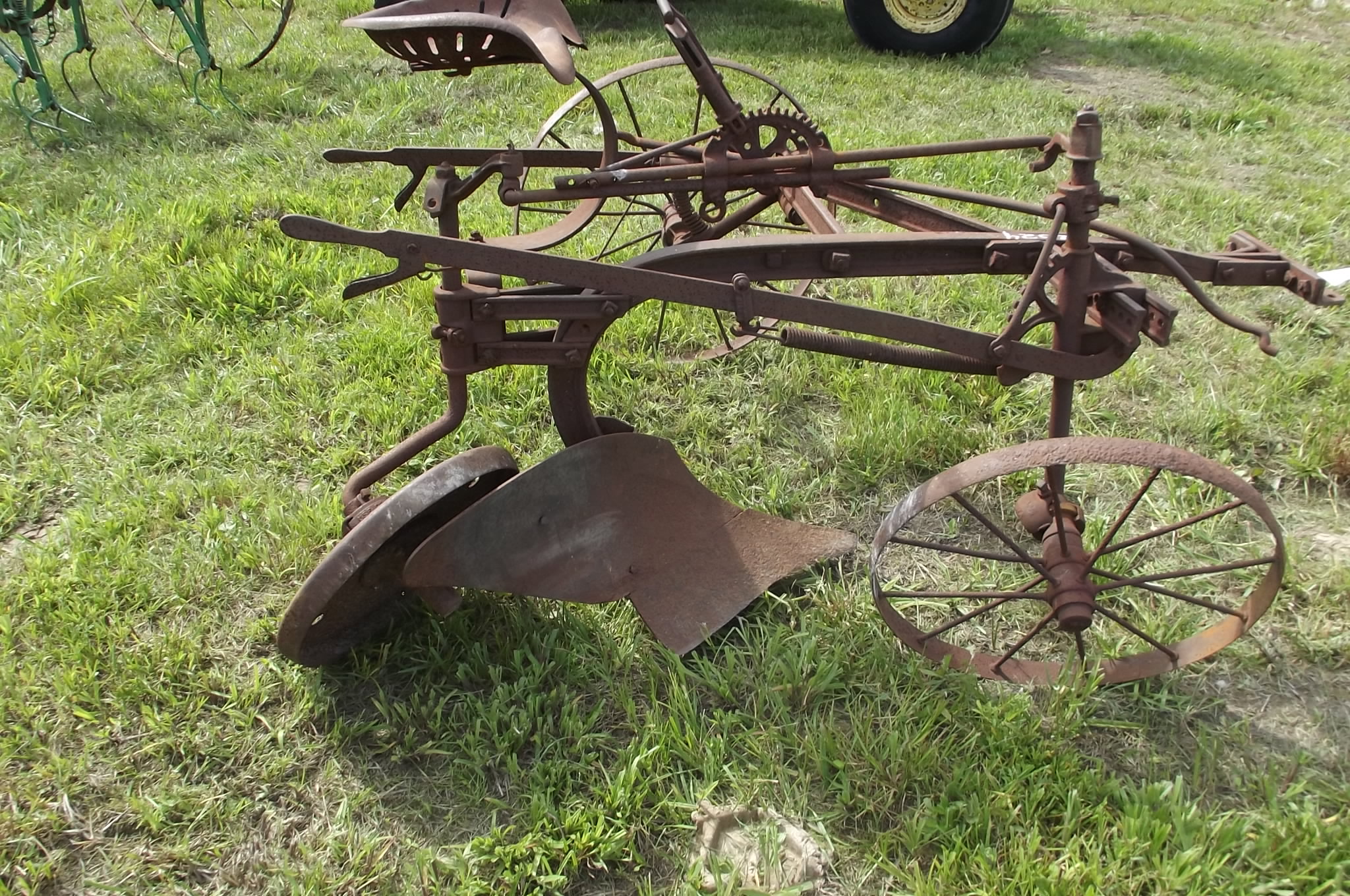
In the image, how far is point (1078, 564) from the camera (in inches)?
70.8

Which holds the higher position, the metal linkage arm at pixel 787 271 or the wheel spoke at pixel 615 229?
the metal linkage arm at pixel 787 271

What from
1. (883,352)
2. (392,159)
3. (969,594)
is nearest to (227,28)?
(392,159)

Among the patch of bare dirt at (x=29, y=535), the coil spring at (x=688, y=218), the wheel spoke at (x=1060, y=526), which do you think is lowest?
the patch of bare dirt at (x=29, y=535)

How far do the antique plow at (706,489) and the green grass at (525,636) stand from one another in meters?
0.13

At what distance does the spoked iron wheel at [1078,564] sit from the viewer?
168 cm

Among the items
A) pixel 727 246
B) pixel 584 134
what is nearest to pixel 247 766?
pixel 727 246

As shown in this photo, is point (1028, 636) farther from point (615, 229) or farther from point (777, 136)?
point (615, 229)

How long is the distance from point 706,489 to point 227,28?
6301 millimetres

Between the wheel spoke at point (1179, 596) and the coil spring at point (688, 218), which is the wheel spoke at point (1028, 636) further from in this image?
the coil spring at point (688, 218)

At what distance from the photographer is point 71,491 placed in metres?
2.46

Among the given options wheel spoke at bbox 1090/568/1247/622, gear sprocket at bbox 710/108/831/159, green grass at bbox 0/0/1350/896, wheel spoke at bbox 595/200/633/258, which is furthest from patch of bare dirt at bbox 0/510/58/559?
wheel spoke at bbox 1090/568/1247/622

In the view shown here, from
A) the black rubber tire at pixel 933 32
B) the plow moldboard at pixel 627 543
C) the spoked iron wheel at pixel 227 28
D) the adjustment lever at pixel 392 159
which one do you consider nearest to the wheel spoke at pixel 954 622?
the plow moldboard at pixel 627 543

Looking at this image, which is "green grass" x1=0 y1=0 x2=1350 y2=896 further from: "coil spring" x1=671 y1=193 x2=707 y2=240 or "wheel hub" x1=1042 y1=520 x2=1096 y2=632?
"coil spring" x1=671 y1=193 x2=707 y2=240

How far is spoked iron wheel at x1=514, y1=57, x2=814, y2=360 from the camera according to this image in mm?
2412
